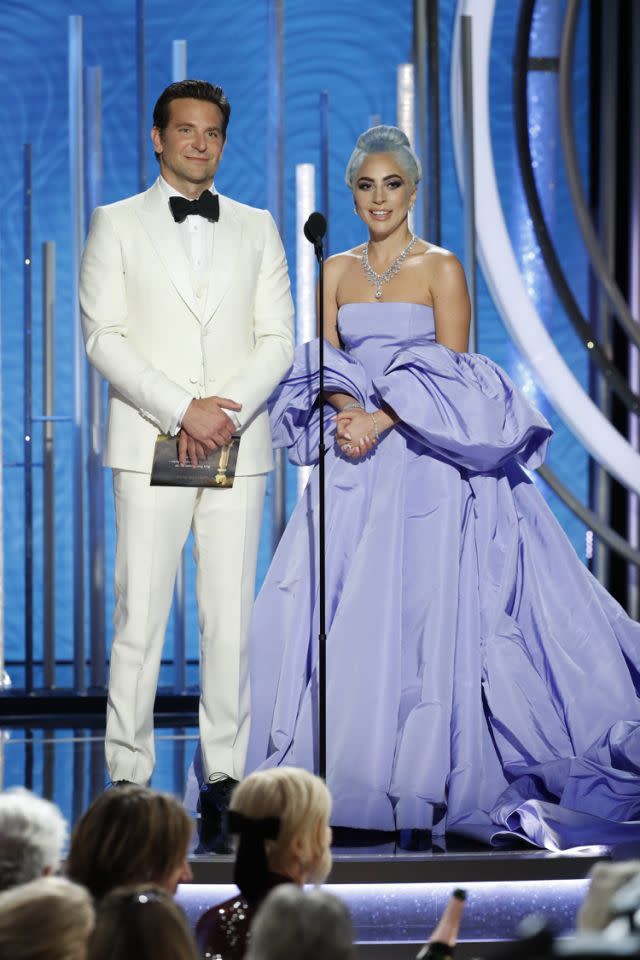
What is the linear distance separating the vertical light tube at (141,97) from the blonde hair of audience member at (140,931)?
15.2 ft

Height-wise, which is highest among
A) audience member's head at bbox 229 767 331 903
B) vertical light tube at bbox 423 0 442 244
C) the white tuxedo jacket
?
vertical light tube at bbox 423 0 442 244

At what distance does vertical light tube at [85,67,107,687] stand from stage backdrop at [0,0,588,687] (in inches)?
40.3

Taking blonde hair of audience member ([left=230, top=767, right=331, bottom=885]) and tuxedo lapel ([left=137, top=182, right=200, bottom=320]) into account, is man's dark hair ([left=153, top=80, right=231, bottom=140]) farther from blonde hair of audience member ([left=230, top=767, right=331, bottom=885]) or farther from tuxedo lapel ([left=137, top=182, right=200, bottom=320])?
blonde hair of audience member ([left=230, top=767, right=331, bottom=885])

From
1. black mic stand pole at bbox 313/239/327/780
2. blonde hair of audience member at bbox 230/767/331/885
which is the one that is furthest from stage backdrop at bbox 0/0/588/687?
blonde hair of audience member at bbox 230/767/331/885

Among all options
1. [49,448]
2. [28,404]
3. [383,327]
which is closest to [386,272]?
[383,327]

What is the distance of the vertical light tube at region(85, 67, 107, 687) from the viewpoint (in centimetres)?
598

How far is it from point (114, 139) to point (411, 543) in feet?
13.4

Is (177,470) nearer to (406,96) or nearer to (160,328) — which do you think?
(160,328)

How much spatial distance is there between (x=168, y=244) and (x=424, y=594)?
1.15m

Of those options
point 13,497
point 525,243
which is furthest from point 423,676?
point 13,497

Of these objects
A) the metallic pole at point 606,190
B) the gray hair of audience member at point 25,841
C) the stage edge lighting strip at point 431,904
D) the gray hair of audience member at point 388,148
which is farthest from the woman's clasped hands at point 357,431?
the metallic pole at point 606,190

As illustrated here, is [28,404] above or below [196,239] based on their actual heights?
below

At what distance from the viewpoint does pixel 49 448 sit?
247 inches

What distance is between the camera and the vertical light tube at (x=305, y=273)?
5.60 m
